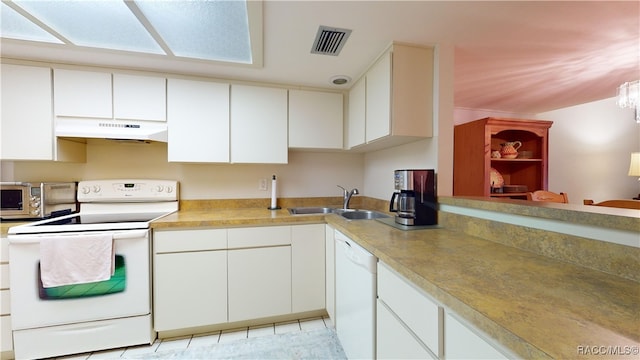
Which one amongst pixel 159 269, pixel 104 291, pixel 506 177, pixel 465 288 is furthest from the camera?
pixel 506 177

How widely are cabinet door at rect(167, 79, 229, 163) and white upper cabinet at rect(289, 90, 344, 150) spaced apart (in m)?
0.57

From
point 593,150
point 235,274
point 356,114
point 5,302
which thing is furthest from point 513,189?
point 5,302

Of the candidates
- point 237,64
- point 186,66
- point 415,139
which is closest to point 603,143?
point 415,139

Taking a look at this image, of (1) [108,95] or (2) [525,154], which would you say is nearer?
(1) [108,95]

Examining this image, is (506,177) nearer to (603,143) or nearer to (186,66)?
(603,143)

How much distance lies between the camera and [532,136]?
2.86 metres

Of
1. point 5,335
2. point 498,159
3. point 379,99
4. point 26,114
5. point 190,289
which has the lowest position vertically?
point 5,335

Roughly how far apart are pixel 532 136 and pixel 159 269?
391cm

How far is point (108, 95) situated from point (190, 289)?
1.54 meters

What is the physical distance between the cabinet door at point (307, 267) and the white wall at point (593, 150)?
3.73m

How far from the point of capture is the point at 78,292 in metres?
1.53

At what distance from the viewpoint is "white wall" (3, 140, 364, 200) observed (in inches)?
80.7

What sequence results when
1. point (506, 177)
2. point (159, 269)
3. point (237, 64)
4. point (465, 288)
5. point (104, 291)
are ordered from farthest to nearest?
point (506, 177)
point (237, 64)
point (159, 269)
point (104, 291)
point (465, 288)

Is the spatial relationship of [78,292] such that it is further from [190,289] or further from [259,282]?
[259,282]
